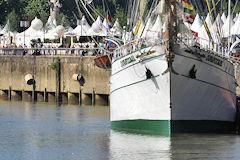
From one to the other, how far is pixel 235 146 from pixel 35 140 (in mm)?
10660

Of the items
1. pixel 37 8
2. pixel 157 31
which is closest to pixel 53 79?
pixel 157 31

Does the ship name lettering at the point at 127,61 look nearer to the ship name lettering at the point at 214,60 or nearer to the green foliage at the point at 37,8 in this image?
the ship name lettering at the point at 214,60

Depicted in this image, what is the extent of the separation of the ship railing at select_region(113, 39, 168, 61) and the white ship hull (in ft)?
1.19

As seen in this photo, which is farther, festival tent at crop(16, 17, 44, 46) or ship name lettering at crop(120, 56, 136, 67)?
festival tent at crop(16, 17, 44, 46)

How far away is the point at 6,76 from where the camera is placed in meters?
74.5

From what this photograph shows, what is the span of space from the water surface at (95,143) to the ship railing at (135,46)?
4.35 m

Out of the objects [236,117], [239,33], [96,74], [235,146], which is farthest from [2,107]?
[235,146]

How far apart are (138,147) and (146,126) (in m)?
3.03

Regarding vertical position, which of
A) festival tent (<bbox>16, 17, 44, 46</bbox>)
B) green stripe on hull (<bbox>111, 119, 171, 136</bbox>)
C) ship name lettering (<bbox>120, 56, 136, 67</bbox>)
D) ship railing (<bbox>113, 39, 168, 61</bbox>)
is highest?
festival tent (<bbox>16, 17, 44, 46</bbox>)

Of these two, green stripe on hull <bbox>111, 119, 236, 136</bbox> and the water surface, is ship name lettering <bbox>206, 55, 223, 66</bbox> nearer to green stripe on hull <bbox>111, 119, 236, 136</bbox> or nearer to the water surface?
green stripe on hull <bbox>111, 119, 236, 136</bbox>

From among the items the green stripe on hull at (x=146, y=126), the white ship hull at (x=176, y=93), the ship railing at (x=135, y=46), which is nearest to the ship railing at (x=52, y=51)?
the ship railing at (x=135, y=46)

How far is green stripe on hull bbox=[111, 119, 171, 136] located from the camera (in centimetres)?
3834

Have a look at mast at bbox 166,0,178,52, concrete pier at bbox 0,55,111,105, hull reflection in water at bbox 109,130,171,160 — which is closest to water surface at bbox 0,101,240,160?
hull reflection in water at bbox 109,130,171,160

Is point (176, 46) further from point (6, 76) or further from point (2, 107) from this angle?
point (6, 76)
